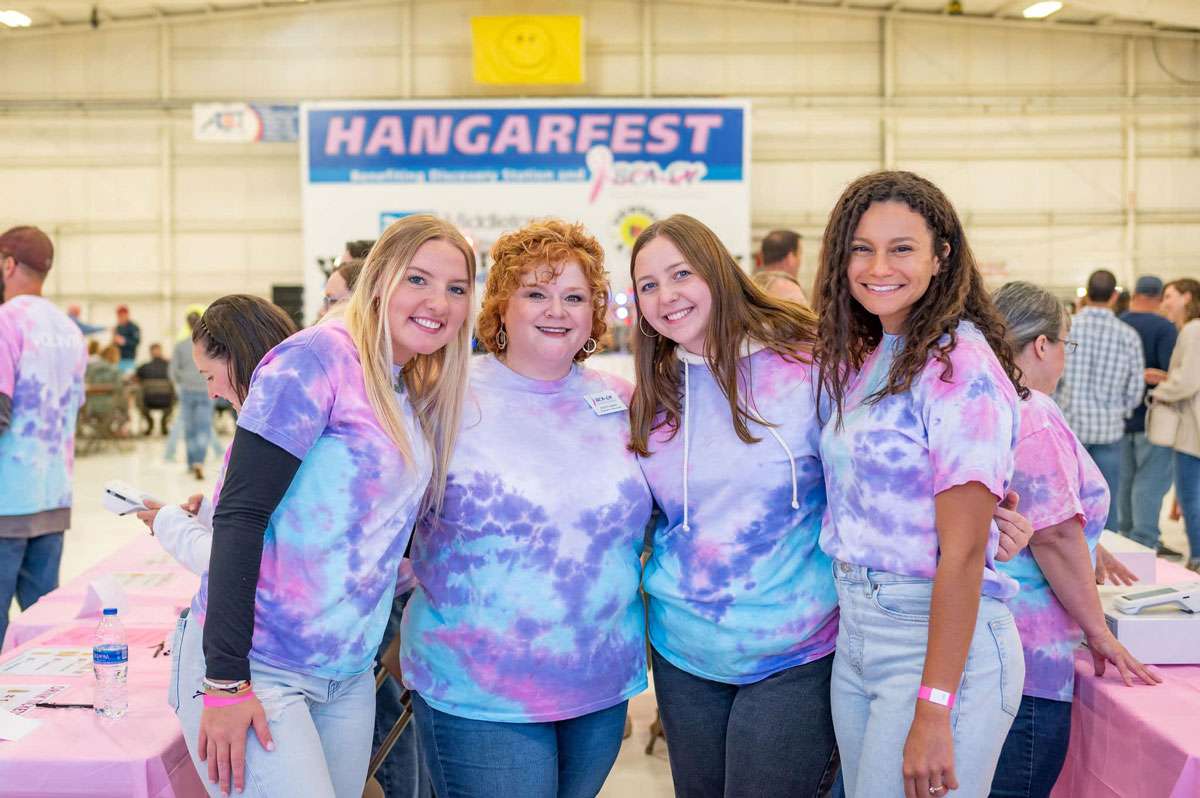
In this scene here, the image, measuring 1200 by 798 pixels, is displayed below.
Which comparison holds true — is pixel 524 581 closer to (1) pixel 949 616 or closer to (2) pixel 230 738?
(2) pixel 230 738

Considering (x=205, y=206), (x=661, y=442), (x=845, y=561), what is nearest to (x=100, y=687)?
(x=661, y=442)

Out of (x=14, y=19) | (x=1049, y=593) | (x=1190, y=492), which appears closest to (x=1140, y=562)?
(x=1049, y=593)

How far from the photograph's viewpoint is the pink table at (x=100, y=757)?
1867 mm

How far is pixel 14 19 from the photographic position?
14438 millimetres

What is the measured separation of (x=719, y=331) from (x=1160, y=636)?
1182mm

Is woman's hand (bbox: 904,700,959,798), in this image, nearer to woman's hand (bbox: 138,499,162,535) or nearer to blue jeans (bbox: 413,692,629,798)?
blue jeans (bbox: 413,692,629,798)

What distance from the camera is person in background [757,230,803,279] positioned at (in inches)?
187

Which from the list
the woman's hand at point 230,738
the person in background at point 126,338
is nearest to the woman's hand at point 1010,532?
the woman's hand at point 230,738

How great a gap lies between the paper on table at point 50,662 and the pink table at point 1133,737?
2.20 metres

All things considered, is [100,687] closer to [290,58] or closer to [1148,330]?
[1148,330]

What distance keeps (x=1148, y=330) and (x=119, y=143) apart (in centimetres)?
1441

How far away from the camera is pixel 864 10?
14602mm

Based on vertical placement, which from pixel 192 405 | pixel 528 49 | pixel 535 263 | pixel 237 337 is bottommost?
pixel 192 405

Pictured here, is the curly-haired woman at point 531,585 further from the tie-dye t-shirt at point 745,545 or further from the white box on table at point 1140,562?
the white box on table at point 1140,562
